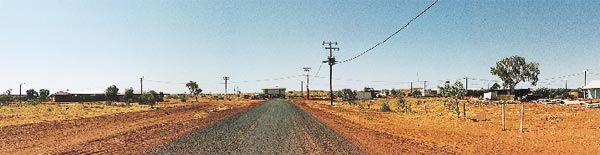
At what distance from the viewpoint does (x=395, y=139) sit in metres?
19.2

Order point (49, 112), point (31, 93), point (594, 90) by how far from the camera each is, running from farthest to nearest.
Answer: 1. point (31, 93)
2. point (594, 90)
3. point (49, 112)

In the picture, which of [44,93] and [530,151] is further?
[44,93]

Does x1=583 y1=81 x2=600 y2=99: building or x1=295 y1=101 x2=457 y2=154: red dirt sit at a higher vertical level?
x1=583 y1=81 x2=600 y2=99: building

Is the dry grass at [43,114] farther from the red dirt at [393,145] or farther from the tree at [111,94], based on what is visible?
the tree at [111,94]

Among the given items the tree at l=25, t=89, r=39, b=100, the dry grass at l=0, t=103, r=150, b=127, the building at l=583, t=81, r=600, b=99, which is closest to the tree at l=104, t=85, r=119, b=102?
the tree at l=25, t=89, r=39, b=100

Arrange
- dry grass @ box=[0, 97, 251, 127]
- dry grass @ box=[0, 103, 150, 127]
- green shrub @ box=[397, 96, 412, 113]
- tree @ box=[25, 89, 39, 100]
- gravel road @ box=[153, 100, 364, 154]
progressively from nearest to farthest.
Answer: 1. gravel road @ box=[153, 100, 364, 154]
2. dry grass @ box=[0, 103, 150, 127]
3. dry grass @ box=[0, 97, 251, 127]
4. green shrub @ box=[397, 96, 412, 113]
5. tree @ box=[25, 89, 39, 100]

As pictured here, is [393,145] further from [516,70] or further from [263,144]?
[516,70]

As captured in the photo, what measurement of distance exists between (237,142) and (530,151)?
8.86m

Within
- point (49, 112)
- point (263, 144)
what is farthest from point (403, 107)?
→ point (263, 144)

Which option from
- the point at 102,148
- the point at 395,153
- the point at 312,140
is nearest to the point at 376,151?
the point at 395,153

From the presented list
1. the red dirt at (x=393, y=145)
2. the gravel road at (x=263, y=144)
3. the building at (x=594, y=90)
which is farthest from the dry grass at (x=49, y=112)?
the building at (x=594, y=90)

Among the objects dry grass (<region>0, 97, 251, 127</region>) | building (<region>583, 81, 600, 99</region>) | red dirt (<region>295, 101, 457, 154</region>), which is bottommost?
dry grass (<region>0, 97, 251, 127</region>)

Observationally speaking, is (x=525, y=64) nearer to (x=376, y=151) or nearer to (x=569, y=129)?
(x=569, y=129)

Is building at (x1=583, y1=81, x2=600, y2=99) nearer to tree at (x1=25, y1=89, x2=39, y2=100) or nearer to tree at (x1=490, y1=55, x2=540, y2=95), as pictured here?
tree at (x1=490, y1=55, x2=540, y2=95)
